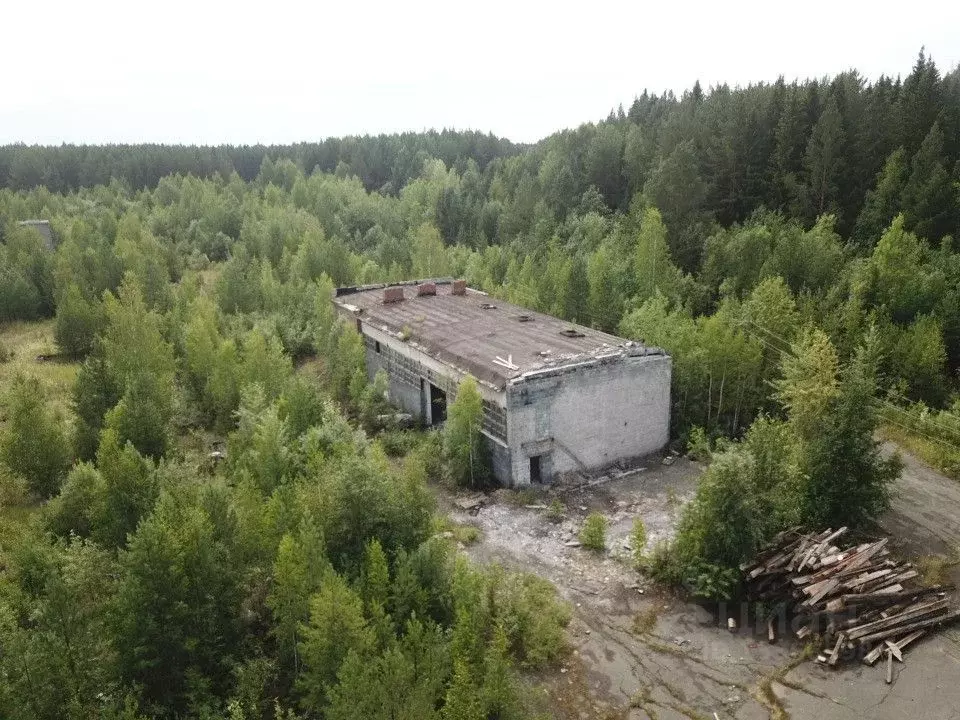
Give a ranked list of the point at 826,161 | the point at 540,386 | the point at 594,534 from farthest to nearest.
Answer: the point at 826,161 → the point at 540,386 → the point at 594,534

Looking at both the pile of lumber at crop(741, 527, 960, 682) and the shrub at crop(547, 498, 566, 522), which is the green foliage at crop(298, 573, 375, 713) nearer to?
the pile of lumber at crop(741, 527, 960, 682)

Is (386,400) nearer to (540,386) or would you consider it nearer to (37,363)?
(540,386)

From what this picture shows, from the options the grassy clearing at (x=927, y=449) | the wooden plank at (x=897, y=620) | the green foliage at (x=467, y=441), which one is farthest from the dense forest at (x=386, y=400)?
the wooden plank at (x=897, y=620)

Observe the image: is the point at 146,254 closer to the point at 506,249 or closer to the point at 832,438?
the point at 506,249

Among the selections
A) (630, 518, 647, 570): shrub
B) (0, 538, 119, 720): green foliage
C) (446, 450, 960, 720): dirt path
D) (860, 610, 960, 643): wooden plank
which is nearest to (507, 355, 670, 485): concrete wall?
(446, 450, 960, 720): dirt path

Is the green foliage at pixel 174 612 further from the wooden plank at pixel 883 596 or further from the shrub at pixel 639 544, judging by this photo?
the wooden plank at pixel 883 596

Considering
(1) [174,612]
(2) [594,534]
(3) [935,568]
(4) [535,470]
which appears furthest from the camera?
(4) [535,470]

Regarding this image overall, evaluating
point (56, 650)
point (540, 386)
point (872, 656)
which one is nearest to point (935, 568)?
point (872, 656)
